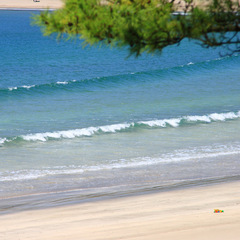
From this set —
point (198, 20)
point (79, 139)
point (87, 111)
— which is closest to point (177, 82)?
point (87, 111)

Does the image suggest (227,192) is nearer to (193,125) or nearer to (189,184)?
(189,184)

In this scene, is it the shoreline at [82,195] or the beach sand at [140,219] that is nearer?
the beach sand at [140,219]

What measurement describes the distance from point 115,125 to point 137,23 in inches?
380

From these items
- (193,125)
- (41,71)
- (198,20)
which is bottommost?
(41,71)

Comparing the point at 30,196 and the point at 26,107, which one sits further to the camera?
the point at 26,107

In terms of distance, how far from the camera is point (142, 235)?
7.83 meters

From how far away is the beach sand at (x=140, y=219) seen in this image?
7867mm

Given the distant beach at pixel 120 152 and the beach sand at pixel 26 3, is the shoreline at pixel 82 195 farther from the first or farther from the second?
the beach sand at pixel 26 3

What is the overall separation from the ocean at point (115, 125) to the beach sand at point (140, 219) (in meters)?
0.93

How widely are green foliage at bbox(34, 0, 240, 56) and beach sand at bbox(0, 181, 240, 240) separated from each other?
2809 millimetres

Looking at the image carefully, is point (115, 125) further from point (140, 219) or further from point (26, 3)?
point (26, 3)

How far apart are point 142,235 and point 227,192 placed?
101 inches

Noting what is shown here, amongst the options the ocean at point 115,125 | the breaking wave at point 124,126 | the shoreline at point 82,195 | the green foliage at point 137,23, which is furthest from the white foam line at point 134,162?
the green foliage at point 137,23

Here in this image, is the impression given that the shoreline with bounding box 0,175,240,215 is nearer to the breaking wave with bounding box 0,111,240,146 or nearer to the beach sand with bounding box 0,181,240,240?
the beach sand with bounding box 0,181,240,240
